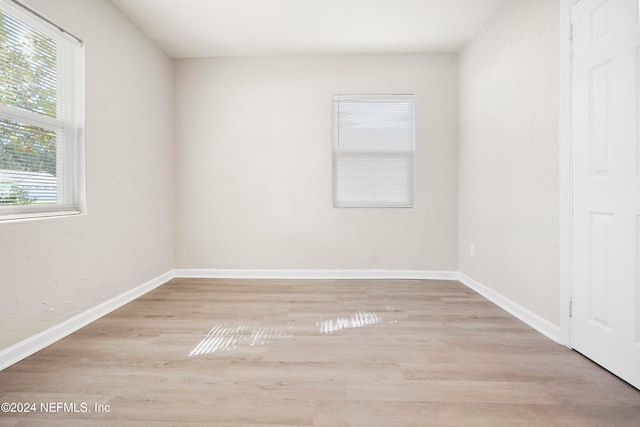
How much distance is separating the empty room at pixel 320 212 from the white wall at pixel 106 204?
21 millimetres

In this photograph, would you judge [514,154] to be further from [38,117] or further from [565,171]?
[38,117]

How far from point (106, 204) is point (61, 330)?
1037mm

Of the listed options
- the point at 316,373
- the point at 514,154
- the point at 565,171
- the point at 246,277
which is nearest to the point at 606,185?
the point at 565,171

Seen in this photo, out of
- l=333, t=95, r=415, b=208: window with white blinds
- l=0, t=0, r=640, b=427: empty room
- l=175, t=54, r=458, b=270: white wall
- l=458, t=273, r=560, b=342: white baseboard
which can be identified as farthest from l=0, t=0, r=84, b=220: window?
l=458, t=273, r=560, b=342: white baseboard

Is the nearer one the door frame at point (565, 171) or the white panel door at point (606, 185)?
the white panel door at point (606, 185)

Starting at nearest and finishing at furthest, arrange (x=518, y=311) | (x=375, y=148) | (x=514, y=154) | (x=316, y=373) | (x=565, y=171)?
(x=316, y=373) < (x=565, y=171) < (x=518, y=311) < (x=514, y=154) < (x=375, y=148)

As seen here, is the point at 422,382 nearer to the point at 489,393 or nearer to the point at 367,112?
the point at 489,393

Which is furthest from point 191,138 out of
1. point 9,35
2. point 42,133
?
point 9,35

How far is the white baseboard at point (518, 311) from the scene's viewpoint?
2344 mm

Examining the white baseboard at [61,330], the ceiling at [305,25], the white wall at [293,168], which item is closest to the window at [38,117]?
the white baseboard at [61,330]

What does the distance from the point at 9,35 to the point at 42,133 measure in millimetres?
599

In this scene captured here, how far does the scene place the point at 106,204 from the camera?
291cm

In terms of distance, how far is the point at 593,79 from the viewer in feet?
6.47

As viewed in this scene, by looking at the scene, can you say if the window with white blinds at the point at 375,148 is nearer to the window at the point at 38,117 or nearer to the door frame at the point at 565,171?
the door frame at the point at 565,171
